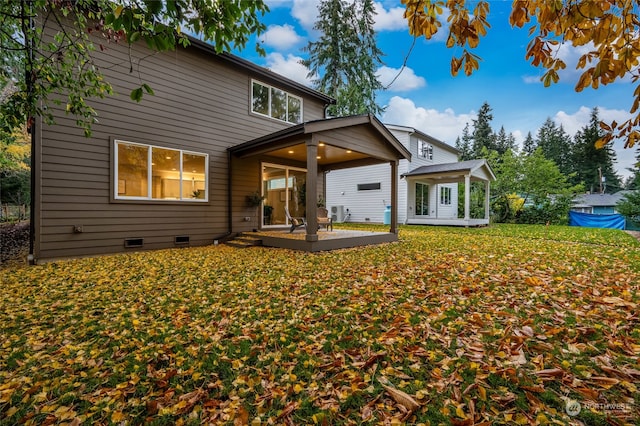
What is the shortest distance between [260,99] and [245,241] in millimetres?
5016

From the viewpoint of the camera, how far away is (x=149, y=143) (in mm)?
7168

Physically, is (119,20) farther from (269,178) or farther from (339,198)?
(339,198)

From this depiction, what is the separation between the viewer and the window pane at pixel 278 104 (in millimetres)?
9797

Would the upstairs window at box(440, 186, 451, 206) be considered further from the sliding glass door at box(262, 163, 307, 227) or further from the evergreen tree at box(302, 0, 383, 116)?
the sliding glass door at box(262, 163, 307, 227)

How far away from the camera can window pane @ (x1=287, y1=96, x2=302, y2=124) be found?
10250 millimetres

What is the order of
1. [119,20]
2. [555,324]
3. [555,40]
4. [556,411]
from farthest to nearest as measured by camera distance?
[555,324] → [119,20] → [555,40] → [556,411]

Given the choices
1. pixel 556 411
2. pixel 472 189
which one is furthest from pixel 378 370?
pixel 472 189

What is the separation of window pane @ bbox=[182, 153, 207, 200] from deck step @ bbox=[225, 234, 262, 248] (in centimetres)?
154

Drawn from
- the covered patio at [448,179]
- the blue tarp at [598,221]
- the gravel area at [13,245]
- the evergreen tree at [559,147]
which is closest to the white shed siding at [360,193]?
the covered patio at [448,179]

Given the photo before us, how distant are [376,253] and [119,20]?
592 cm

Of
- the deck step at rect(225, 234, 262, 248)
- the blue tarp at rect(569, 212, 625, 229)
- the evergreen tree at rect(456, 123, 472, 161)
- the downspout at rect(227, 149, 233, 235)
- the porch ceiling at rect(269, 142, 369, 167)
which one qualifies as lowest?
the deck step at rect(225, 234, 262, 248)

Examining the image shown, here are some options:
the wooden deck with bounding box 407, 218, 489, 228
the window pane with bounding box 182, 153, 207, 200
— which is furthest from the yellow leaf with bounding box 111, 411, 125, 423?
the wooden deck with bounding box 407, 218, 489, 228

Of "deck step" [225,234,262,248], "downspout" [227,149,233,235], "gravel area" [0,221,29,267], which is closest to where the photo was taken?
"gravel area" [0,221,29,267]

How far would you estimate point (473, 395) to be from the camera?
1729 millimetres
